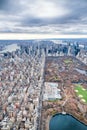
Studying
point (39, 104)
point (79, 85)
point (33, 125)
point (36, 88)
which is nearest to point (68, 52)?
point (79, 85)

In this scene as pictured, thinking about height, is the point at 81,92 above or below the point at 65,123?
above

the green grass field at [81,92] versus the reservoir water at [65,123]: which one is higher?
the green grass field at [81,92]

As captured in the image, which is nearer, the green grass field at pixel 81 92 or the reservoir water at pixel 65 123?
the reservoir water at pixel 65 123

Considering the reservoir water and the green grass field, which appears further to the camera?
the green grass field

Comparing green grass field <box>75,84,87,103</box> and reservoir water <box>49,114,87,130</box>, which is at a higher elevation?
green grass field <box>75,84,87,103</box>

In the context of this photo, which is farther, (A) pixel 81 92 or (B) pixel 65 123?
(A) pixel 81 92
